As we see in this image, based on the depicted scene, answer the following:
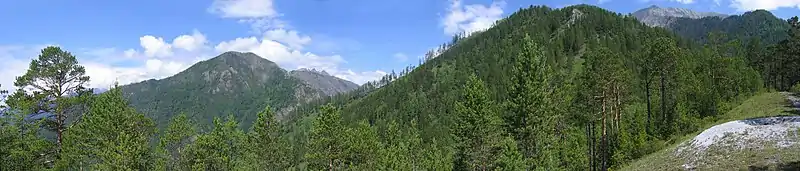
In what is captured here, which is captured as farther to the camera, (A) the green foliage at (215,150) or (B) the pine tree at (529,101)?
(A) the green foliage at (215,150)

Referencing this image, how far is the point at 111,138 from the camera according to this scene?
110ft

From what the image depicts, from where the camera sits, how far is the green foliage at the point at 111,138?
31266 mm

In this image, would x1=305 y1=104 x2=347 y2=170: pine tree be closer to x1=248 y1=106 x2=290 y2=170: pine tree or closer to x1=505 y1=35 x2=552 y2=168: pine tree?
x1=248 y1=106 x2=290 y2=170: pine tree

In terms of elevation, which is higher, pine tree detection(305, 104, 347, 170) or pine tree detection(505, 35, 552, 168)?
pine tree detection(505, 35, 552, 168)

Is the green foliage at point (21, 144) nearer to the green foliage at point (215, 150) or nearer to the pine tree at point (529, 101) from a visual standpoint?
the green foliage at point (215, 150)

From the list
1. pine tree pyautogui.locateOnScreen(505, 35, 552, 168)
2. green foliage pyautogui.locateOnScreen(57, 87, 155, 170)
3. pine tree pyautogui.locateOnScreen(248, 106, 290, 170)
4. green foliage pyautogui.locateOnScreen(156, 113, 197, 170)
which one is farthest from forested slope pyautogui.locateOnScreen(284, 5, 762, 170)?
green foliage pyautogui.locateOnScreen(57, 87, 155, 170)

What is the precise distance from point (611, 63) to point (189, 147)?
37.3m

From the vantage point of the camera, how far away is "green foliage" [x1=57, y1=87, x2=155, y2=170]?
3127cm

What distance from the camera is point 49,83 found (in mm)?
29078

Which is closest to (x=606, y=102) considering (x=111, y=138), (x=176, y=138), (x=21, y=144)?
(x=176, y=138)

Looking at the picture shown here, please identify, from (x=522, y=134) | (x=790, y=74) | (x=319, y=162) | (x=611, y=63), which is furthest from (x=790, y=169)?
(x=790, y=74)

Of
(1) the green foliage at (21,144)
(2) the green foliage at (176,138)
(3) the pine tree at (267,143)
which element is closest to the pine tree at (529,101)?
(3) the pine tree at (267,143)

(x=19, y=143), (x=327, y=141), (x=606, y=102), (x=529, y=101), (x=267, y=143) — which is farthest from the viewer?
(x=267, y=143)

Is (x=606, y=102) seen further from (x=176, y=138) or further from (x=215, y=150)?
(x=176, y=138)
